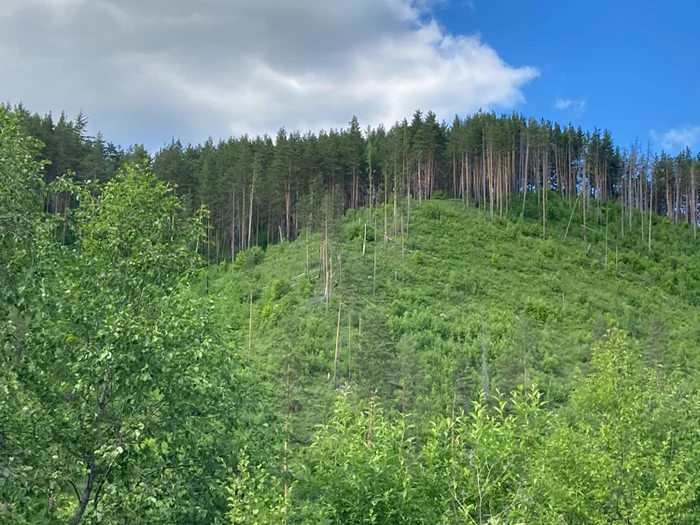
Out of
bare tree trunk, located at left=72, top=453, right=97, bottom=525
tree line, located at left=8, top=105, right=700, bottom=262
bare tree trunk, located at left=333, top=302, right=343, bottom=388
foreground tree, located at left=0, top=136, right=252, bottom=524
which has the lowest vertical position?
bare tree trunk, located at left=333, top=302, right=343, bottom=388

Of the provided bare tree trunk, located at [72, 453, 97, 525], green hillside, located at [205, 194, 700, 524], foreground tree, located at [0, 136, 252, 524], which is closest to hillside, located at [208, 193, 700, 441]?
green hillside, located at [205, 194, 700, 524]

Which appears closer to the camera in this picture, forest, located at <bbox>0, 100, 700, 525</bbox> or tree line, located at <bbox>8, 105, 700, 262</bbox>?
forest, located at <bbox>0, 100, 700, 525</bbox>

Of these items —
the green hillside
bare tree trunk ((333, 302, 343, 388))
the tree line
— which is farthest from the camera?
the tree line

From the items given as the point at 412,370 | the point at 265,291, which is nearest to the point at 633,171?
the point at 265,291

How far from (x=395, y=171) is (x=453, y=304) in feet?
94.0

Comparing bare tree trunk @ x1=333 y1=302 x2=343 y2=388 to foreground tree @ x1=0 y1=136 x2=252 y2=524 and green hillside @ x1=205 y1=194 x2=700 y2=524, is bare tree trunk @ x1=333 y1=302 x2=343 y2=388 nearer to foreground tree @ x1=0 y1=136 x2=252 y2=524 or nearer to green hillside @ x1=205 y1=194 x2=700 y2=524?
green hillside @ x1=205 y1=194 x2=700 y2=524

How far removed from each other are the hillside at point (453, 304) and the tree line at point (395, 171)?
460 cm

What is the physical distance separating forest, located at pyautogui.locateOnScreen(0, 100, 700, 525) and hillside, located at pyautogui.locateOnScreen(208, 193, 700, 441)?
294mm

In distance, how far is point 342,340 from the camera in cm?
4531

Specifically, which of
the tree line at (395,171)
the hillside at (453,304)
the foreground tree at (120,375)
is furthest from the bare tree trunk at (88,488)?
the tree line at (395,171)

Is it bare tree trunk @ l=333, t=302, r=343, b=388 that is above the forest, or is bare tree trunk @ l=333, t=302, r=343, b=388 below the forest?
below

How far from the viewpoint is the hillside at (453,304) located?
36281mm

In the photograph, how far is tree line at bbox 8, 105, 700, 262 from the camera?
7538cm

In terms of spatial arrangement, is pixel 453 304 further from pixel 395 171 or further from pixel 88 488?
pixel 88 488
